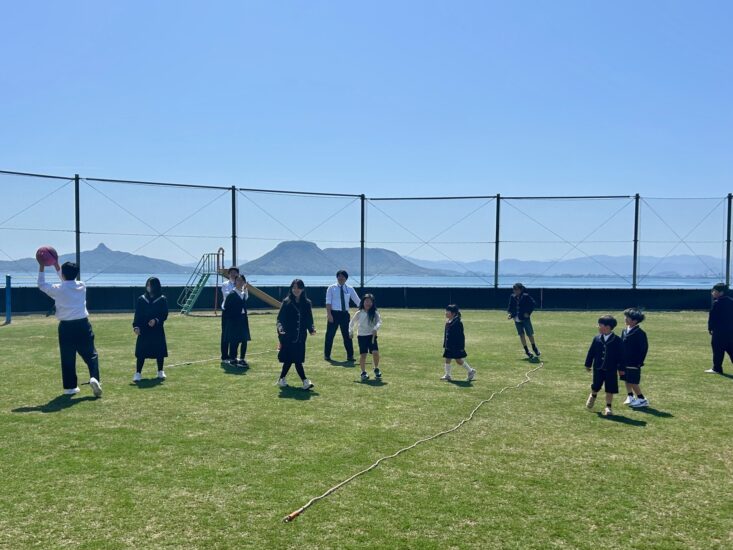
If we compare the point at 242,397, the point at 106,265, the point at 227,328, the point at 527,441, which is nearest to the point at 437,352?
the point at 227,328

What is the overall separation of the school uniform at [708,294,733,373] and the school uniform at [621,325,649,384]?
4340 millimetres

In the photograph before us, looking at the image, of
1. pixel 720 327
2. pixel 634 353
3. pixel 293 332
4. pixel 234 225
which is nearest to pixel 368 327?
pixel 293 332

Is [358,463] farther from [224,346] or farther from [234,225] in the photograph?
[234,225]

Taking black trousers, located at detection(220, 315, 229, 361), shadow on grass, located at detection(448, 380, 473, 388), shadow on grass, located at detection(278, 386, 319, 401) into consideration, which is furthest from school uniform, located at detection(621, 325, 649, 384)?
black trousers, located at detection(220, 315, 229, 361)

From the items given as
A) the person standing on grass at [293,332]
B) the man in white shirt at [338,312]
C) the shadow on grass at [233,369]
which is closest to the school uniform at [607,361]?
the person standing on grass at [293,332]

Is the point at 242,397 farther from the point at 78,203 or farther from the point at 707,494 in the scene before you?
the point at 78,203

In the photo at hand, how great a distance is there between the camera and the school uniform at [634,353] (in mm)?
8656

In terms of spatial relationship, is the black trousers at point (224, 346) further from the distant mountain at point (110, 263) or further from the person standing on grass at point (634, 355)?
the distant mountain at point (110, 263)

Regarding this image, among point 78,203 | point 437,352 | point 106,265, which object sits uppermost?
point 78,203

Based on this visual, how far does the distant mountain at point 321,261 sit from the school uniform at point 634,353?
2389 cm

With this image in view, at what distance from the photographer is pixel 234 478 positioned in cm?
557

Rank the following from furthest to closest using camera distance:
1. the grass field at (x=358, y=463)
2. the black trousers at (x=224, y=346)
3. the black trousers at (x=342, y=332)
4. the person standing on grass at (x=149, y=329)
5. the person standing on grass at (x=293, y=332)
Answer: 1. the black trousers at (x=342, y=332)
2. the black trousers at (x=224, y=346)
3. the person standing on grass at (x=149, y=329)
4. the person standing on grass at (x=293, y=332)
5. the grass field at (x=358, y=463)

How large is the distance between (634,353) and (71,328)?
27.3 feet

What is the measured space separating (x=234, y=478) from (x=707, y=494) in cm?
427
